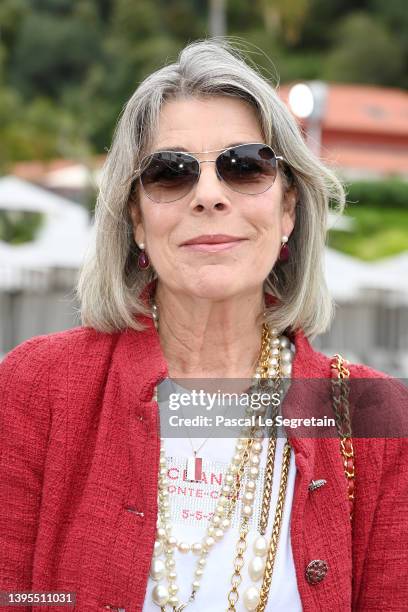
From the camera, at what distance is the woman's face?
6.10 feet

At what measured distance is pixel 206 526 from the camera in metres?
1.84

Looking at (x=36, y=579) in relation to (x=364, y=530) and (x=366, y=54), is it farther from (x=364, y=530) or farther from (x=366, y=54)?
(x=366, y=54)

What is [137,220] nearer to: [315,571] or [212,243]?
[212,243]

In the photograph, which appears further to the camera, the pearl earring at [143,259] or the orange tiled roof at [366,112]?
the orange tiled roof at [366,112]

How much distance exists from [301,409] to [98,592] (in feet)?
2.03

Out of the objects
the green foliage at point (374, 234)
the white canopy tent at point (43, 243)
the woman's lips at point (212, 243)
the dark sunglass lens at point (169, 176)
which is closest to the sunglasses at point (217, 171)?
the dark sunglass lens at point (169, 176)

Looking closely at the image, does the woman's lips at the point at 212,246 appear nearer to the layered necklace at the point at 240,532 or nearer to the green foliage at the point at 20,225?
the layered necklace at the point at 240,532

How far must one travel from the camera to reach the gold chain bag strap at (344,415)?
1.84 meters

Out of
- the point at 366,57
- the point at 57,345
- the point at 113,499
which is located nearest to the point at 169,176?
the point at 57,345

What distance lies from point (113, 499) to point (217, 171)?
2.53 feet

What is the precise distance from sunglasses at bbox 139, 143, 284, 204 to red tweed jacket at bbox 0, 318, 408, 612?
1.41 ft

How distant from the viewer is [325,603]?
1752 mm

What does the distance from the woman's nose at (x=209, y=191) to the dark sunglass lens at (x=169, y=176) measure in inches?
0.8

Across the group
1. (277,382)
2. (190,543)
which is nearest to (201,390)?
(277,382)
